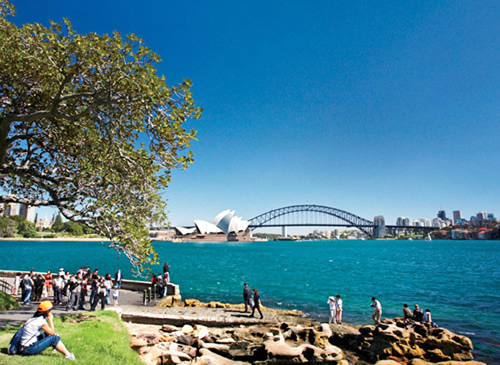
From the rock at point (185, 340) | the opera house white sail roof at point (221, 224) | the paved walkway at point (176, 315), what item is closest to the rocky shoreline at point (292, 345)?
the rock at point (185, 340)

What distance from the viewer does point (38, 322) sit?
5934 mm

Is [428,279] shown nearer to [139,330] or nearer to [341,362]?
[341,362]

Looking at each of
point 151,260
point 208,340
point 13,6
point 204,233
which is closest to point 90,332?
point 151,260

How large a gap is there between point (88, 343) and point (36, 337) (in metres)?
1.62

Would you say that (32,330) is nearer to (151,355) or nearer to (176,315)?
(151,355)

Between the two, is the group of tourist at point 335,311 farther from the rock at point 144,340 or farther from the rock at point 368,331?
the rock at point 144,340

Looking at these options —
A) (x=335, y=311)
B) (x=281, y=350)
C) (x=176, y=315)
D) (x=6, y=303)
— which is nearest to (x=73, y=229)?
(x=6, y=303)

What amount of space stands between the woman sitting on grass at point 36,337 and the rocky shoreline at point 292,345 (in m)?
3.32

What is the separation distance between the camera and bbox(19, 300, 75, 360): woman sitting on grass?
583cm

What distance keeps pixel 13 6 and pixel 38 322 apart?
870 cm

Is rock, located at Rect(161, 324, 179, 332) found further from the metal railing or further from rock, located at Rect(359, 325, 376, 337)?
the metal railing

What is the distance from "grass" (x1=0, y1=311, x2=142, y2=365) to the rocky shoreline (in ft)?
3.00

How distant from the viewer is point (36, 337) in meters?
5.96

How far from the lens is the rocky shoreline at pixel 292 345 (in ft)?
31.6
